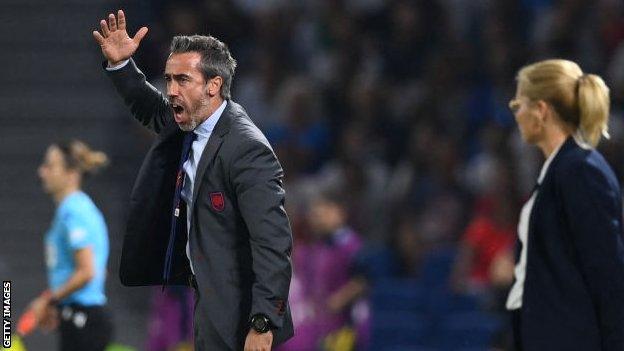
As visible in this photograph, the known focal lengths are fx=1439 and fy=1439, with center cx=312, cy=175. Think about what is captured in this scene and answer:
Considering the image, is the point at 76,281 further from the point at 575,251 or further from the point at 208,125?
the point at 575,251

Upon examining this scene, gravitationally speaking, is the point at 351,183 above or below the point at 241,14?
below

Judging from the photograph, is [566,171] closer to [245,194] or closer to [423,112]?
[245,194]

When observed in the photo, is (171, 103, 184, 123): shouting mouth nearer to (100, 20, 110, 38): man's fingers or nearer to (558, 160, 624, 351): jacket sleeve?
(100, 20, 110, 38): man's fingers

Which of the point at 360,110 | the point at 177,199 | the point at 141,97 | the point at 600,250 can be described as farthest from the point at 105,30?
the point at 360,110

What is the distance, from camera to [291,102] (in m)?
10.2

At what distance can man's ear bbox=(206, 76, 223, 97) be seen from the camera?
439 cm

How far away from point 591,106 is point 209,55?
117 cm

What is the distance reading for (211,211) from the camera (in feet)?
14.1

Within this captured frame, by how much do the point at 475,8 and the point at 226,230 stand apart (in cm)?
628

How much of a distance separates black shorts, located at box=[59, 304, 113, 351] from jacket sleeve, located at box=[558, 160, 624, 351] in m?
3.15

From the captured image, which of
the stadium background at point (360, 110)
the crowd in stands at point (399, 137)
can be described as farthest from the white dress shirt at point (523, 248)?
the stadium background at point (360, 110)

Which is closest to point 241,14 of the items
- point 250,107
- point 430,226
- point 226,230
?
point 250,107

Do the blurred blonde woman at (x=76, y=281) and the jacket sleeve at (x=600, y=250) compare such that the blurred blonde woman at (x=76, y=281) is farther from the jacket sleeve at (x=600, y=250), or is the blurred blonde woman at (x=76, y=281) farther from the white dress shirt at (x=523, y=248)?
the jacket sleeve at (x=600, y=250)

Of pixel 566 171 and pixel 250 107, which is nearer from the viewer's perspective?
pixel 566 171
